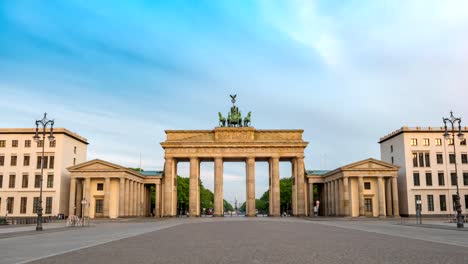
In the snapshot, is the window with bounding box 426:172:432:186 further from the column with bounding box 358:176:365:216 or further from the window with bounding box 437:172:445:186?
the column with bounding box 358:176:365:216

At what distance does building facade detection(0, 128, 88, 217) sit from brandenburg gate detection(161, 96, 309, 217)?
19915 millimetres

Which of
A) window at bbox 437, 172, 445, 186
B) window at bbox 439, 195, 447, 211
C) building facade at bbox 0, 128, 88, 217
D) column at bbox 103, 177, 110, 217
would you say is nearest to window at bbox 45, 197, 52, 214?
building facade at bbox 0, 128, 88, 217

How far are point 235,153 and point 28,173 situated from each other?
3943 cm

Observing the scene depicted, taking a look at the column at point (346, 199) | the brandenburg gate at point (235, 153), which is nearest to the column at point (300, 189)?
the brandenburg gate at point (235, 153)

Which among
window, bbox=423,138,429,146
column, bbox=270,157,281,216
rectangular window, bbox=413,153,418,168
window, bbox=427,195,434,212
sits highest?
window, bbox=423,138,429,146

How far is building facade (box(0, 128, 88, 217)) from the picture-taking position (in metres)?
84.0

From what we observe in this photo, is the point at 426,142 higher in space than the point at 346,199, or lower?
higher

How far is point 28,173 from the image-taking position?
85.2 metres

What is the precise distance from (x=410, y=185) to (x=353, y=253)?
7557cm

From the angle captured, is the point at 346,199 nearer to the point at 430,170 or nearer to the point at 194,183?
the point at 430,170

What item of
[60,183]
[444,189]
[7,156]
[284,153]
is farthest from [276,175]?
[7,156]

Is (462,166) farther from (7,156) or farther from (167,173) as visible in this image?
(7,156)

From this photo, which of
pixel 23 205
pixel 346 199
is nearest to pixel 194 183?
pixel 346 199

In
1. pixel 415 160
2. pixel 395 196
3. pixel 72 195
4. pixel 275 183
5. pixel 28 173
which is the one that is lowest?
pixel 395 196
